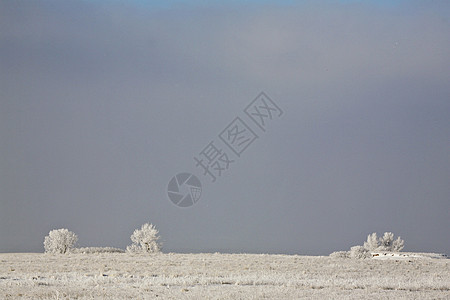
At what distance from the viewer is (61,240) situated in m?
66.2

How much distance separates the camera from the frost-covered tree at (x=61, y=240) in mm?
65938

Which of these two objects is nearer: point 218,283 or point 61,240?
point 218,283

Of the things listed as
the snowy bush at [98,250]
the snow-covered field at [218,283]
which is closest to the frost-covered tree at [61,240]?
the snowy bush at [98,250]

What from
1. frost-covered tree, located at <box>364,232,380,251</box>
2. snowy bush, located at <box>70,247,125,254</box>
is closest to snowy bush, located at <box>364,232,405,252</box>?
frost-covered tree, located at <box>364,232,380,251</box>

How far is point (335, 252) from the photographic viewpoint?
6028 centimetres

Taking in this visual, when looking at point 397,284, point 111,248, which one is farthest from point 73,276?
point 111,248

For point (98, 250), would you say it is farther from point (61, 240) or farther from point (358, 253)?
point (358, 253)

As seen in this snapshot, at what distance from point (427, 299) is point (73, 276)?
54.1 feet

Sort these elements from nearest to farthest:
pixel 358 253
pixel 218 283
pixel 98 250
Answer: pixel 218 283
pixel 358 253
pixel 98 250

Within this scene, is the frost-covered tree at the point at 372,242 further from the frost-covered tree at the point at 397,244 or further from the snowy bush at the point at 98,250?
the snowy bush at the point at 98,250

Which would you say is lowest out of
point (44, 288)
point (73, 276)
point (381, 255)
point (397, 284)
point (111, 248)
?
point (397, 284)

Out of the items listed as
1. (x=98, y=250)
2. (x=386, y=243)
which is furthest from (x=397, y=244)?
(x=98, y=250)

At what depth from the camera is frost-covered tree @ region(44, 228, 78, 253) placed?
65.9 meters

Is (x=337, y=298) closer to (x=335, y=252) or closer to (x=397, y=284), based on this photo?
(x=397, y=284)
